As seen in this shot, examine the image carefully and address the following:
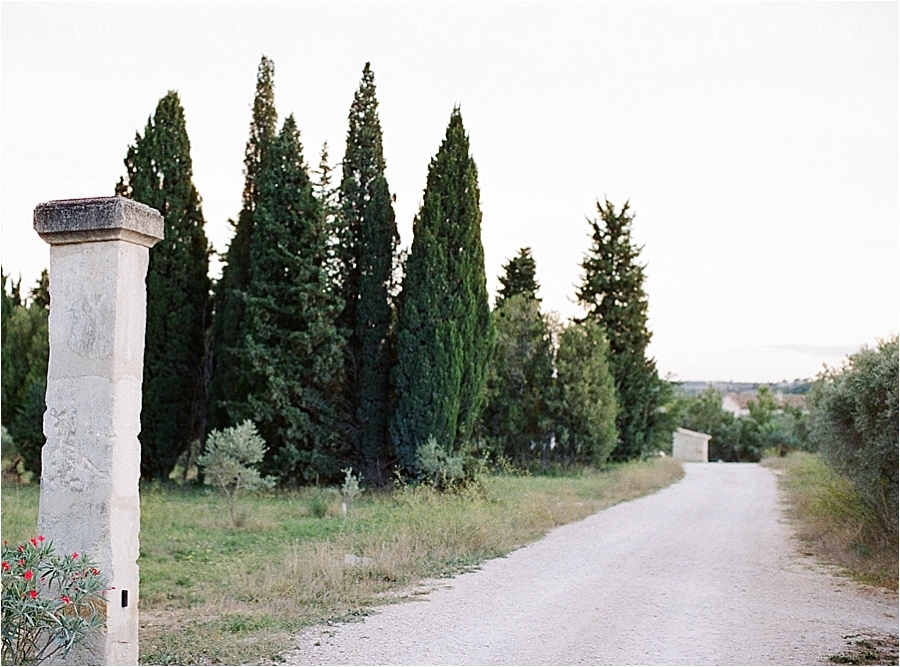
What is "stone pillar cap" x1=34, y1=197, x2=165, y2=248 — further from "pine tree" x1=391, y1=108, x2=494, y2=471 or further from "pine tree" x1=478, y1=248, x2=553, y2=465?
"pine tree" x1=478, y1=248, x2=553, y2=465

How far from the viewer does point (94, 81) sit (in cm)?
1085

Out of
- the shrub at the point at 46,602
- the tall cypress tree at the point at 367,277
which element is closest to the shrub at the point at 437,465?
the tall cypress tree at the point at 367,277

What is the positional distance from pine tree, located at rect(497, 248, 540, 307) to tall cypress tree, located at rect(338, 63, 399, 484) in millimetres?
11531

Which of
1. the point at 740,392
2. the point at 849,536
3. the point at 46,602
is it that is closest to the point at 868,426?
the point at 849,536

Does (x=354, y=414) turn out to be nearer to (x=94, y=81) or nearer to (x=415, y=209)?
(x=415, y=209)

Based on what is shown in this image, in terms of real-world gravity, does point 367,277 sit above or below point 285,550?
above

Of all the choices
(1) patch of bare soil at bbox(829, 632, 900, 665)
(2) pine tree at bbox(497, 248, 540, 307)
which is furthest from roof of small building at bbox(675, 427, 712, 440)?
(1) patch of bare soil at bbox(829, 632, 900, 665)

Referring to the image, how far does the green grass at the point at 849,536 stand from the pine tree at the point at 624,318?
13.5m

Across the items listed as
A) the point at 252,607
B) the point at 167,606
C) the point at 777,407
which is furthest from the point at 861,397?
the point at 777,407

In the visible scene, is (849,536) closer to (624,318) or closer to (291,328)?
(291,328)

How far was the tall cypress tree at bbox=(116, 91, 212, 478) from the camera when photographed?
63.3 feet

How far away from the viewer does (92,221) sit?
4.91 meters

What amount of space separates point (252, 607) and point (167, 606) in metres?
0.78

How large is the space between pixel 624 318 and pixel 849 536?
1745 cm
